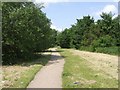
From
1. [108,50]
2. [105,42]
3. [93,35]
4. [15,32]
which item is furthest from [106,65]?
[93,35]

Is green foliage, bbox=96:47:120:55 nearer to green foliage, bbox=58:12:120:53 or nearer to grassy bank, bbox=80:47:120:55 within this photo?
grassy bank, bbox=80:47:120:55

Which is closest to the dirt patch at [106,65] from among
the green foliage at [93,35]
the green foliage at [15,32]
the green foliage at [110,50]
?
the green foliage at [15,32]

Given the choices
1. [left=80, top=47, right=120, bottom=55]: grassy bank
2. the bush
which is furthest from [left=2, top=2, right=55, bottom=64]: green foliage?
the bush

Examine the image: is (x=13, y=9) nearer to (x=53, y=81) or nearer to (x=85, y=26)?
(x=53, y=81)

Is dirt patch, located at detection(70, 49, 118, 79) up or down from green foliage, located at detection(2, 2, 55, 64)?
down

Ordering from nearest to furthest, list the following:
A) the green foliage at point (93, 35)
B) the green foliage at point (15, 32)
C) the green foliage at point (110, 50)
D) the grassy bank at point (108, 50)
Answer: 1. the green foliage at point (15, 32)
2. the green foliage at point (110, 50)
3. the grassy bank at point (108, 50)
4. the green foliage at point (93, 35)

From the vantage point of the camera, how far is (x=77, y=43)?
10469cm

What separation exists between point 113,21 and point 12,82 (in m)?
75.9

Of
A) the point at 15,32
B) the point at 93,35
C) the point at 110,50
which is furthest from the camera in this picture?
the point at 93,35

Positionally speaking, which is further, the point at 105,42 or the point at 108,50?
the point at 105,42

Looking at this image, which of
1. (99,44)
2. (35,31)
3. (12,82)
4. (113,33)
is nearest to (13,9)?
(35,31)

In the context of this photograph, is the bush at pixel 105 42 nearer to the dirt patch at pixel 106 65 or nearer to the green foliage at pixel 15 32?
the dirt patch at pixel 106 65

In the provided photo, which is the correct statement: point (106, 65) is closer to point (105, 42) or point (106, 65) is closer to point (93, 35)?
point (105, 42)

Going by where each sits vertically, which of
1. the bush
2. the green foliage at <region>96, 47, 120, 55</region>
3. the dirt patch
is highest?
the bush
